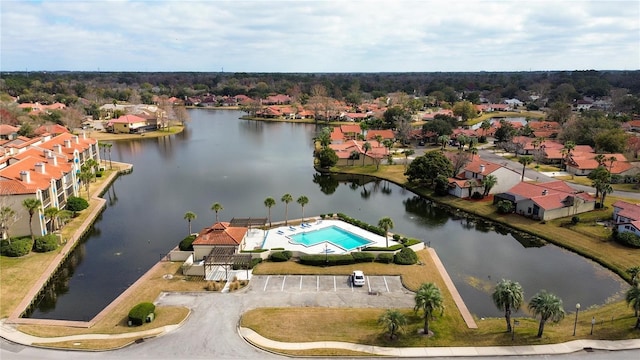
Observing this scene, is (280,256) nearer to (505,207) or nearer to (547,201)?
(505,207)

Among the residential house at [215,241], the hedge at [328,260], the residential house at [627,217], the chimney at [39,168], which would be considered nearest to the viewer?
the hedge at [328,260]

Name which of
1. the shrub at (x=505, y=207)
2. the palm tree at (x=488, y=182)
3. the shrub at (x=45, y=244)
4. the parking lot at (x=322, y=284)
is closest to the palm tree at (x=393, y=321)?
the parking lot at (x=322, y=284)

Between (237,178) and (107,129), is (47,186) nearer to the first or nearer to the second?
(237,178)

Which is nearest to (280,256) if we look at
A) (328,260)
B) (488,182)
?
(328,260)

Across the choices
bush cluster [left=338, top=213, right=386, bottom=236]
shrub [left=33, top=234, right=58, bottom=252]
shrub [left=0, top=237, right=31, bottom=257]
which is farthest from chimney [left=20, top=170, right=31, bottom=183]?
bush cluster [left=338, top=213, right=386, bottom=236]

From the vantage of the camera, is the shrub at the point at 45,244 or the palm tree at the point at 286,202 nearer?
the shrub at the point at 45,244

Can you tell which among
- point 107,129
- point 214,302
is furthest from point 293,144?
point 214,302

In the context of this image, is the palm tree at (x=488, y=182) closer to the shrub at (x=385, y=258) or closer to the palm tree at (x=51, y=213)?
the shrub at (x=385, y=258)
